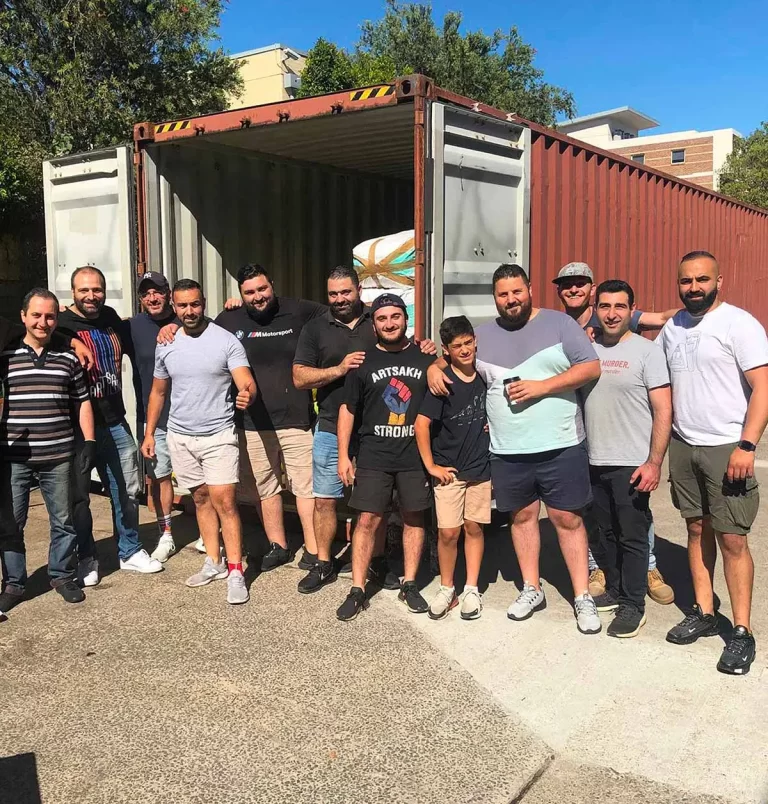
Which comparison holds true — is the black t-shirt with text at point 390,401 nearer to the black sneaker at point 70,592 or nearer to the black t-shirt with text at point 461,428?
the black t-shirt with text at point 461,428

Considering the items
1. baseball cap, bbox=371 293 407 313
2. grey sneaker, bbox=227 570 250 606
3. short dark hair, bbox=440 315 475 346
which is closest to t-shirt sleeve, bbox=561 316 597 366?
short dark hair, bbox=440 315 475 346

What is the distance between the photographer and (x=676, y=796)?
260 cm

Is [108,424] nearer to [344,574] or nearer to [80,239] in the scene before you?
[344,574]

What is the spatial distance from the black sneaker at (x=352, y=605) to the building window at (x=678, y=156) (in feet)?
186

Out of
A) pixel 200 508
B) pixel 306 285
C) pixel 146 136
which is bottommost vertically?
pixel 200 508

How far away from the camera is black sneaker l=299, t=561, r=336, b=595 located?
4.51 m

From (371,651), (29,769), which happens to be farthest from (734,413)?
(29,769)

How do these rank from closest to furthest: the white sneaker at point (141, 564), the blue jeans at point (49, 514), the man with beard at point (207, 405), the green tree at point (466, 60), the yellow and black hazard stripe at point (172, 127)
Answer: the blue jeans at point (49, 514)
the man with beard at point (207, 405)
the white sneaker at point (141, 564)
the yellow and black hazard stripe at point (172, 127)
the green tree at point (466, 60)

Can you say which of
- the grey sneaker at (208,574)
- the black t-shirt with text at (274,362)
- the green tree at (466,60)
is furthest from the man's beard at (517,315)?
the green tree at (466,60)

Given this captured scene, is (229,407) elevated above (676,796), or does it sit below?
above

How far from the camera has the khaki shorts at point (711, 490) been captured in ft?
11.4

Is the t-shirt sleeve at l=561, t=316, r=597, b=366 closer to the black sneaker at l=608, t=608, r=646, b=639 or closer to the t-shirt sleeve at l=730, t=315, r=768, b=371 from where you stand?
the t-shirt sleeve at l=730, t=315, r=768, b=371

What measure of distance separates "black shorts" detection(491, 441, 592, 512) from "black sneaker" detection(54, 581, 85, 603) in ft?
7.99

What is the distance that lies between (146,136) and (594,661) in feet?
15.8
